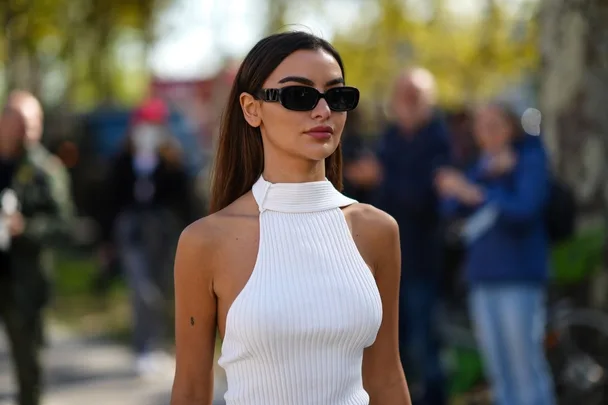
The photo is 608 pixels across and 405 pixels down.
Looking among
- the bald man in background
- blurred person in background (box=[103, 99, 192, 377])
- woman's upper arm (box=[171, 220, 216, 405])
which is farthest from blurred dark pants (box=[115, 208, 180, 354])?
woman's upper arm (box=[171, 220, 216, 405])

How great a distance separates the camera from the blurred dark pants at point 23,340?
7.47 metres

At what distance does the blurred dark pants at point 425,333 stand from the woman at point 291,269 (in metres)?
4.93

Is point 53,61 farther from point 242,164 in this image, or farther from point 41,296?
point 242,164

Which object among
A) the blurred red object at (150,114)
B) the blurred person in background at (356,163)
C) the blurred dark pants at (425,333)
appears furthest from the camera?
the blurred red object at (150,114)

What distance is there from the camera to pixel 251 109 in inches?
131

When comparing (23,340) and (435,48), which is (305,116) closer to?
(23,340)

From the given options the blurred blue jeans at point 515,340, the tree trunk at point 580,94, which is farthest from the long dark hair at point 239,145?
the tree trunk at point 580,94

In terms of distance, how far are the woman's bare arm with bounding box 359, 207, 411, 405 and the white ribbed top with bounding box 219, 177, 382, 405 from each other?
106 millimetres

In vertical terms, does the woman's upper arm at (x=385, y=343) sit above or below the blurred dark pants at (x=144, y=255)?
above

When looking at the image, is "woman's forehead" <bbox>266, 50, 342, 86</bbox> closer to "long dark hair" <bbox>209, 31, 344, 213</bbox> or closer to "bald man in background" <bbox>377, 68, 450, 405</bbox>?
"long dark hair" <bbox>209, 31, 344, 213</bbox>

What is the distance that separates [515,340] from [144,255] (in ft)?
15.8

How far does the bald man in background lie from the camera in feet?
27.2

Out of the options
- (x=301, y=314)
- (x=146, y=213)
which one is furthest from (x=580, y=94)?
(x=301, y=314)

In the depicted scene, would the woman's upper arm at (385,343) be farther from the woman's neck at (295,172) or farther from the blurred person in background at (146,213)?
the blurred person in background at (146,213)
